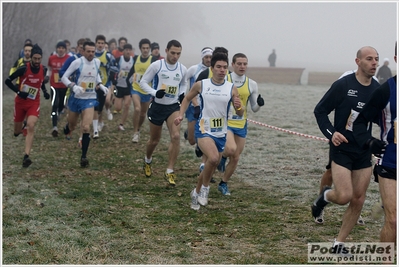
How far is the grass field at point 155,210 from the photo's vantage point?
6.62 m

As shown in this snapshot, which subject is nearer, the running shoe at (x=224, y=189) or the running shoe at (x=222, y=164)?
the running shoe at (x=224, y=189)

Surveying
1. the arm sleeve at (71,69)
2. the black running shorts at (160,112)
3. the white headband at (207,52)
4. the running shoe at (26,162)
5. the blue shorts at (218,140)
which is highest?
the white headband at (207,52)

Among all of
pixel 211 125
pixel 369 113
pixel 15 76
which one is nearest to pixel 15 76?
pixel 15 76

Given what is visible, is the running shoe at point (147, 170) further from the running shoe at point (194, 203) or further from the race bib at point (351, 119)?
the race bib at point (351, 119)

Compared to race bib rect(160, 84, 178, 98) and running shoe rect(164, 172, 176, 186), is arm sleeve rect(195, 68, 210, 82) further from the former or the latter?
running shoe rect(164, 172, 176, 186)

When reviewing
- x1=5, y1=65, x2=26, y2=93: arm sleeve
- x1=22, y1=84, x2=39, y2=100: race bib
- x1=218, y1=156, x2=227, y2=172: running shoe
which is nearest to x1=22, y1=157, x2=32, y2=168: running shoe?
x1=22, y1=84, x2=39, y2=100: race bib

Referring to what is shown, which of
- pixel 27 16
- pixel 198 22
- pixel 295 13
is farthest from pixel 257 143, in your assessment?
pixel 295 13

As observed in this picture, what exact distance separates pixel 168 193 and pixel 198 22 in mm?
117266

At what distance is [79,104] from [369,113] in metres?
7.12

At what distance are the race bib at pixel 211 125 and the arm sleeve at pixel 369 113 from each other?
8.47ft

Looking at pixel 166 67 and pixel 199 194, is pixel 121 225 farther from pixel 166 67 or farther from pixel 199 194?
pixel 166 67

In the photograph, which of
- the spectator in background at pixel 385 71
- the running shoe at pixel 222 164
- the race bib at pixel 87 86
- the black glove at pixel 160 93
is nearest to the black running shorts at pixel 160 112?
the black glove at pixel 160 93

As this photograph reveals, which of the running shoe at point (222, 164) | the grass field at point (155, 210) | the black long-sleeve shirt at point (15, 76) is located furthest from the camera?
the black long-sleeve shirt at point (15, 76)

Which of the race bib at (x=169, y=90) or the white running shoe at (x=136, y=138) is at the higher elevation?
the race bib at (x=169, y=90)
